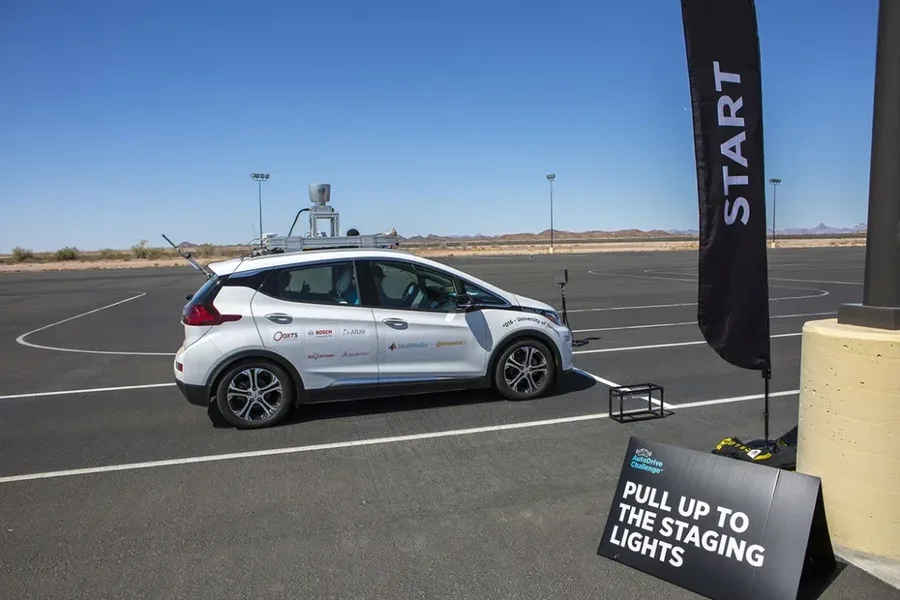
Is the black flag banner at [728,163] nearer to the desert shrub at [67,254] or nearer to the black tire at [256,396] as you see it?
the black tire at [256,396]

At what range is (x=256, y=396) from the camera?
20.9ft

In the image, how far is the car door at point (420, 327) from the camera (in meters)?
6.69

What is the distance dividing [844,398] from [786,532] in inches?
30.4

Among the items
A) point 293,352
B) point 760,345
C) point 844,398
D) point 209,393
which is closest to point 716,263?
point 760,345

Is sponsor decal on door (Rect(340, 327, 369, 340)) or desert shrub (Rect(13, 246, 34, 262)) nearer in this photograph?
sponsor decal on door (Rect(340, 327, 369, 340))

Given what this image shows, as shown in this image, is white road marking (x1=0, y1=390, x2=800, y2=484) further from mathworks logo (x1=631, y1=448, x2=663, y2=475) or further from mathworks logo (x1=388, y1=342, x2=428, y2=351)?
mathworks logo (x1=631, y1=448, x2=663, y2=475)

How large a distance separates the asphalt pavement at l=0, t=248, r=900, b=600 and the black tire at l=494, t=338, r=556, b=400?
0.57ft

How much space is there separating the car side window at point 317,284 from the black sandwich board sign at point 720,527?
12.2ft

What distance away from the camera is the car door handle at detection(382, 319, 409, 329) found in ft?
21.9

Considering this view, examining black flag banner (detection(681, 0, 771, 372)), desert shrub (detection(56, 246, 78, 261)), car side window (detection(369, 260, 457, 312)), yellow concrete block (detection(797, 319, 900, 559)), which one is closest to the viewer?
yellow concrete block (detection(797, 319, 900, 559))

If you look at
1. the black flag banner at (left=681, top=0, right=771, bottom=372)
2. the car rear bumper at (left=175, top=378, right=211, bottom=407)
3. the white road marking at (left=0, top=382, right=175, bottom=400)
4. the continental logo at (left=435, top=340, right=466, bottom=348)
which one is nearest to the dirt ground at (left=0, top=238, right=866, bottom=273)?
the white road marking at (left=0, top=382, right=175, bottom=400)

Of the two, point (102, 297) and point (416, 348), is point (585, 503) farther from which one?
point (102, 297)

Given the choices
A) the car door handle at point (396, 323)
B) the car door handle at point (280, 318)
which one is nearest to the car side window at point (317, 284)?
the car door handle at point (280, 318)

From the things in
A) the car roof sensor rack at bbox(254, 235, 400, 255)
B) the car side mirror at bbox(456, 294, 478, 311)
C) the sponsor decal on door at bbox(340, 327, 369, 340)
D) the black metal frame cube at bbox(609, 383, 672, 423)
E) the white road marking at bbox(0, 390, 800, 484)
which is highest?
the car roof sensor rack at bbox(254, 235, 400, 255)
